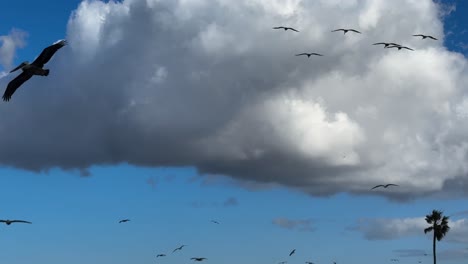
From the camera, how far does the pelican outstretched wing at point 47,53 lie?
151 feet

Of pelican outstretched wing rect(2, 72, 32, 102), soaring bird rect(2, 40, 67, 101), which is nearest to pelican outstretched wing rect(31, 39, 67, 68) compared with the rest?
soaring bird rect(2, 40, 67, 101)

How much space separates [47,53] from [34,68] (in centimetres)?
180

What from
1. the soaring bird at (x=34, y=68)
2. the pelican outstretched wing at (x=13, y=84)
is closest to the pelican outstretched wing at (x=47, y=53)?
the soaring bird at (x=34, y=68)

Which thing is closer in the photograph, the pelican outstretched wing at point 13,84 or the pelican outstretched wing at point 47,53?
the pelican outstretched wing at point 47,53

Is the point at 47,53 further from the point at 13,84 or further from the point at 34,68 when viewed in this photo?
the point at 13,84

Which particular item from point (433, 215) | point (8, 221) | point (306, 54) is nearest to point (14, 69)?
point (8, 221)

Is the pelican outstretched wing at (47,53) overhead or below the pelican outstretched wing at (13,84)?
overhead

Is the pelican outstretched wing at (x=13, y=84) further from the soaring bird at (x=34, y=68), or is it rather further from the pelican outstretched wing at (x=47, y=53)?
the pelican outstretched wing at (x=47, y=53)

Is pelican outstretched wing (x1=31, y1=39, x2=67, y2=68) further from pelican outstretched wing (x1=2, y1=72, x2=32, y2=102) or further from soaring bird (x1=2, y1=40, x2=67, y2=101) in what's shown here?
pelican outstretched wing (x1=2, y1=72, x2=32, y2=102)

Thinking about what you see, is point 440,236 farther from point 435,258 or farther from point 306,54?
point 306,54

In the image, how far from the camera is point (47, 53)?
47219mm

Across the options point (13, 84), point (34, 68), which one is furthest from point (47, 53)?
point (13, 84)

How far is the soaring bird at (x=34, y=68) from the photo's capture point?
46.4m

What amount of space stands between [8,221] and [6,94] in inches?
417
